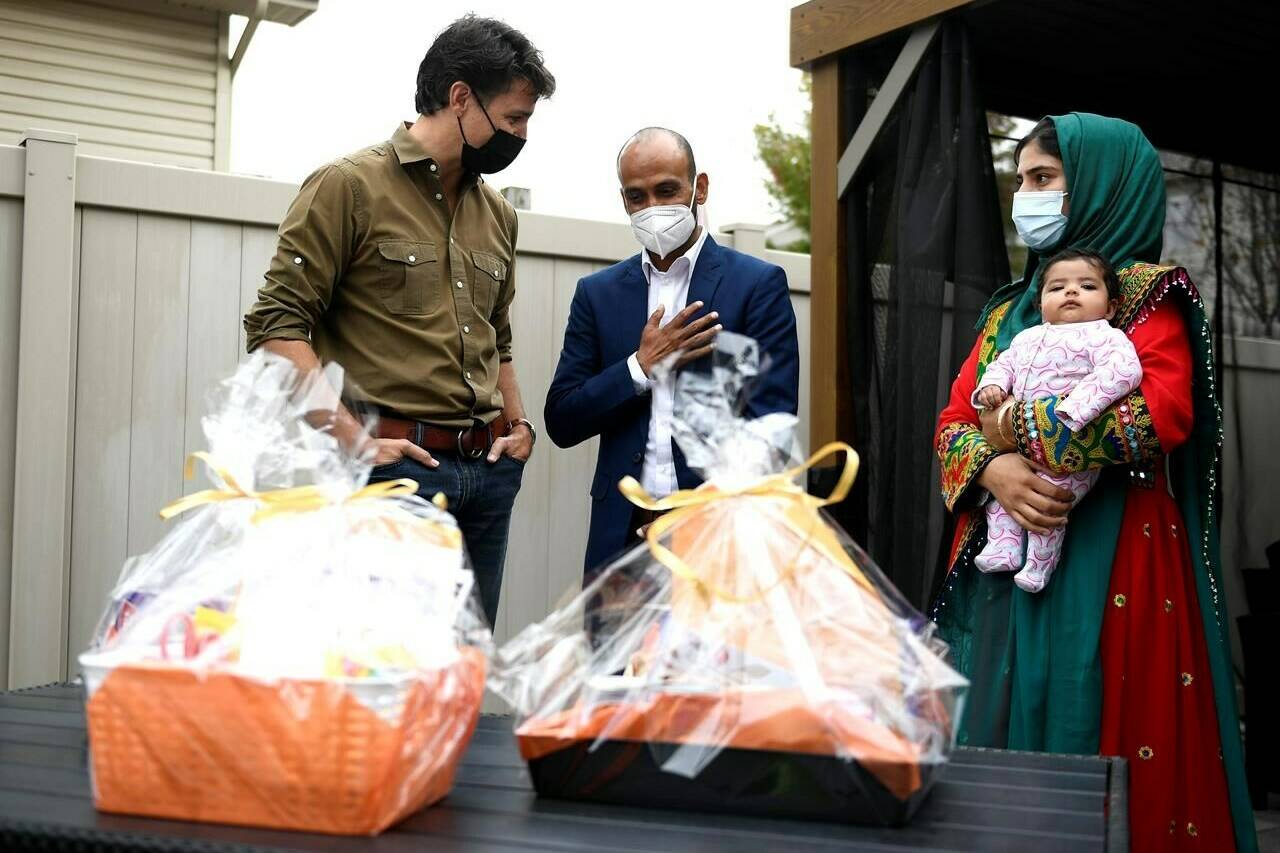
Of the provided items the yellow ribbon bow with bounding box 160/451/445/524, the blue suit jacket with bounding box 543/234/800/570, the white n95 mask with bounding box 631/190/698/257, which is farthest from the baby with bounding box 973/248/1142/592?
the yellow ribbon bow with bounding box 160/451/445/524

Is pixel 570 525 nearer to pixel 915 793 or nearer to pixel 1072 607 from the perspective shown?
pixel 1072 607

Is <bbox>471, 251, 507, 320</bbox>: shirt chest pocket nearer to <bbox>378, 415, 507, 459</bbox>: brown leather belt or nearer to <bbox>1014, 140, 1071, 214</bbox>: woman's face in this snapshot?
<bbox>378, 415, 507, 459</bbox>: brown leather belt

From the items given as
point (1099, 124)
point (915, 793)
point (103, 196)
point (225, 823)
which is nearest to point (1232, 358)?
point (1099, 124)

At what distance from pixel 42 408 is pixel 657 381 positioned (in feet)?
4.95

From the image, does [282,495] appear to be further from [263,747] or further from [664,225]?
[664,225]

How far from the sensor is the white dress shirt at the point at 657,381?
2596 millimetres

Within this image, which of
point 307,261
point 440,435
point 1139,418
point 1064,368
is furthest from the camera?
point 440,435

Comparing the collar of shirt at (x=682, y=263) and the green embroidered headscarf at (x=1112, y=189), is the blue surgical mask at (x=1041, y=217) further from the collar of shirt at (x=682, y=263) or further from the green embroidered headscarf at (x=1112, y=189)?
the collar of shirt at (x=682, y=263)

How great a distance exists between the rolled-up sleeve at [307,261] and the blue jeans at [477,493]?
1.11ft

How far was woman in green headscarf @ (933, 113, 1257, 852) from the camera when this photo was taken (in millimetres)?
2223

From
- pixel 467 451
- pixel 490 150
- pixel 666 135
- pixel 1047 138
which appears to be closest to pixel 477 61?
pixel 490 150

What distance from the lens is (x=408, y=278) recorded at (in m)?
2.51

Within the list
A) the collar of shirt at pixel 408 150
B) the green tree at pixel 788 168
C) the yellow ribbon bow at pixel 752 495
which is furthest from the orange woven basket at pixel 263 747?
the green tree at pixel 788 168

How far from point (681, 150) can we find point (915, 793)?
194 centimetres
